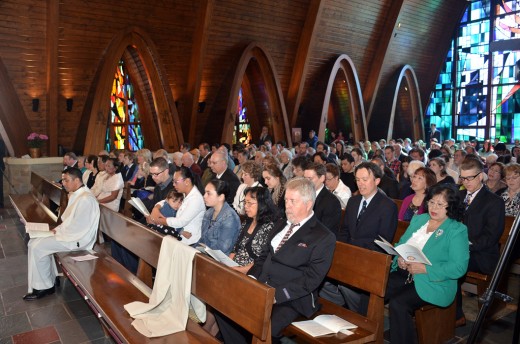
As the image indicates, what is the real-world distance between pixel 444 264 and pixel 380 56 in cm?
1470

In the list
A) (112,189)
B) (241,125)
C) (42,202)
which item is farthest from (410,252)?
(241,125)

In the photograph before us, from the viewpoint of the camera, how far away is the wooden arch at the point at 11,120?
10266mm

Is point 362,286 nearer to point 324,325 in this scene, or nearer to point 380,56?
point 324,325

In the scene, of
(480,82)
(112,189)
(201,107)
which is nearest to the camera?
(112,189)

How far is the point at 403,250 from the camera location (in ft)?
10.5

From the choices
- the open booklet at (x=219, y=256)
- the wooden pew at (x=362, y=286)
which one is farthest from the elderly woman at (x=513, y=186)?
the open booklet at (x=219, y=256)

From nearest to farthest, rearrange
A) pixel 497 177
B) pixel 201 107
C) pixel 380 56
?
pixel 497 177
pixel 201 107
pixel 380 56

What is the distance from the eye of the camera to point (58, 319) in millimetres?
4121

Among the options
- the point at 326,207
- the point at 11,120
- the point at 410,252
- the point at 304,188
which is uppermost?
A: the point at 11,120

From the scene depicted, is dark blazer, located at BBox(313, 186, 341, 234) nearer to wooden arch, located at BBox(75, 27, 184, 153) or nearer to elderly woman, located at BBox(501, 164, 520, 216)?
elderly woman, located at BBox(501, 164, 520, 216)

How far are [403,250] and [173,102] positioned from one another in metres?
9.95

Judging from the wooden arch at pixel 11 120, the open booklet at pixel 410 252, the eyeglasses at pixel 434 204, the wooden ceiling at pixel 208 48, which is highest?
the wooden ceiling at pixel 208 48

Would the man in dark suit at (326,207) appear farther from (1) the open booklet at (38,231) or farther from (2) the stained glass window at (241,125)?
(2) the stained glass window at (241,125)

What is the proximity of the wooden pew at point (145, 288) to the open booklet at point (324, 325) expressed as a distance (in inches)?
18.3
